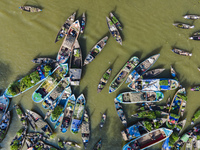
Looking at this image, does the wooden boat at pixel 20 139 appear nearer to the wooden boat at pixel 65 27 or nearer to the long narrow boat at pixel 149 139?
the wooden boat at pixel 65 27

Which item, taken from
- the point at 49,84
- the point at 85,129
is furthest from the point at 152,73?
the point at 49,84

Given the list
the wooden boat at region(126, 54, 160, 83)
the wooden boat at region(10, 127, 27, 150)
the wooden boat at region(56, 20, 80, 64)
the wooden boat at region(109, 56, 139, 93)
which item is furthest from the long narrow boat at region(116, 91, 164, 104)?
the wooden boat at region(10, 127, 27, 150)

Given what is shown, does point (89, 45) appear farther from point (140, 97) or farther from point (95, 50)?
point (140, 97)

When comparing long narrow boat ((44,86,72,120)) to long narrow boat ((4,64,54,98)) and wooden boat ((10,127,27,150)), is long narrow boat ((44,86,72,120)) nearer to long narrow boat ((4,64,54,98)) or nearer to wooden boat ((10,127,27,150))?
long narrow boat ((4,64,54,98))

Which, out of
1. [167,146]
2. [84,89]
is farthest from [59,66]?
[167,146]

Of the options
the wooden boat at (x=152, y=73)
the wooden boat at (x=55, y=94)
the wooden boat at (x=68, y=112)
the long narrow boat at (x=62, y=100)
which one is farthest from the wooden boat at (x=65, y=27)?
the wooden boat at (x=152, y=73)

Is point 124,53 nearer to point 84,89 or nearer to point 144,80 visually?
point 144,80

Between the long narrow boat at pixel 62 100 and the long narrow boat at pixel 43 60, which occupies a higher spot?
the long narrow boat at pixel 43 60
